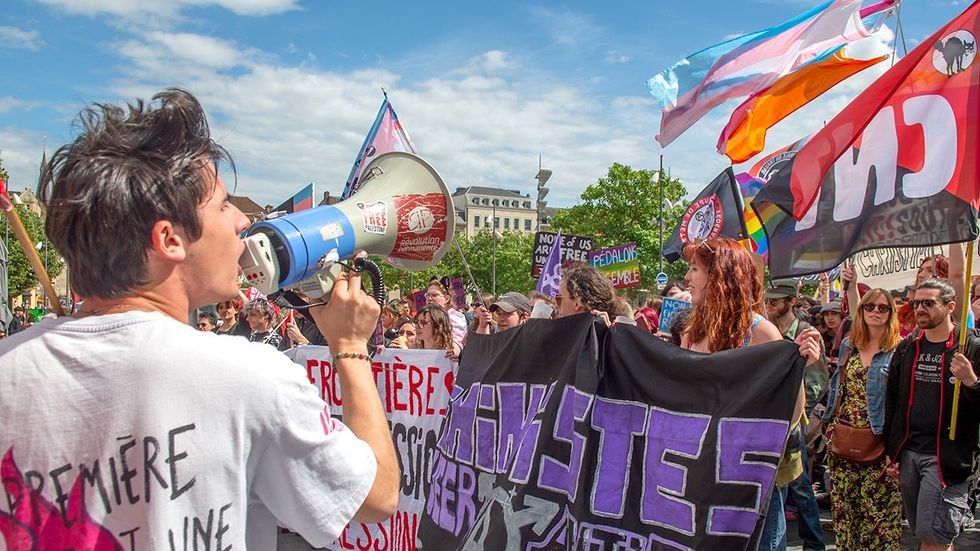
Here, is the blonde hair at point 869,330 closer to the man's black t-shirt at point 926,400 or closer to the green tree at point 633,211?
the man's black t-shirt at point 926,400

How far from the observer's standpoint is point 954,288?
4.46 m

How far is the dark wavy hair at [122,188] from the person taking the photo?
1278 mm

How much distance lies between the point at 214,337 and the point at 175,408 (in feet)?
0.43

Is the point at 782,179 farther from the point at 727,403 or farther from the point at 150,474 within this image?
the point at 150,474

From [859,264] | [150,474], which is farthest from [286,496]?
[859,264]

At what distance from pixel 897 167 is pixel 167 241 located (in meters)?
3.94

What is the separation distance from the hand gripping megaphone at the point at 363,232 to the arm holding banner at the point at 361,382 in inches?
10.5

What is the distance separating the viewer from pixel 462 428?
13.3ft

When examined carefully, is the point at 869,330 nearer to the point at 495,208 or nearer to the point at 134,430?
the point at 134,430

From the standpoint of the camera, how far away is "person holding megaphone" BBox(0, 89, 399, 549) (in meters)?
1.22

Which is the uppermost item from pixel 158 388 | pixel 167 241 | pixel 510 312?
pixel 167 241

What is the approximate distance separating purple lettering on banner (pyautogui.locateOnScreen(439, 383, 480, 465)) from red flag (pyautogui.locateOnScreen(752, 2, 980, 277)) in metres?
2.02

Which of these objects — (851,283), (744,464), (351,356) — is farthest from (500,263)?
(351,356)

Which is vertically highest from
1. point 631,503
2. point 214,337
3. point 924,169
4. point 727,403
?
point 924,169
